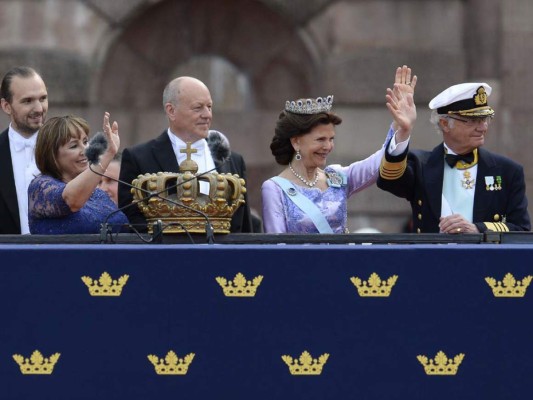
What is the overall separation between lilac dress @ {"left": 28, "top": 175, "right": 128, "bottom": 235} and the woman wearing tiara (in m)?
0.89

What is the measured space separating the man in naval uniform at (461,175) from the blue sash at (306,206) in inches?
13.7

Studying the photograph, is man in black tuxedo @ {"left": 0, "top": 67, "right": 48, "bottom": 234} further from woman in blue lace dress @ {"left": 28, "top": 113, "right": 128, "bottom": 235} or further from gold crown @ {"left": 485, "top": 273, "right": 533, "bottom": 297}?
gold crown @ {"left": 485, "top": 273, "right": 533, "bottom": 297}

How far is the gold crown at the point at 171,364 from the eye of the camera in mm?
5980

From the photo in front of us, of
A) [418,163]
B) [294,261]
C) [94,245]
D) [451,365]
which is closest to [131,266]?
[94,245]

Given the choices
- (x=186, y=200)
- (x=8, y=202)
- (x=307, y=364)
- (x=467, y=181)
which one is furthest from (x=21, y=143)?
(x=307, y=364)

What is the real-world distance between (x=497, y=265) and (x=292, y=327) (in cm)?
84

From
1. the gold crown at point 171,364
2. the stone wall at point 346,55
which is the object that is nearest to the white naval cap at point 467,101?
the gold crown at point 171,364

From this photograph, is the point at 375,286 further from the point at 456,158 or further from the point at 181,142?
the point at 181,142

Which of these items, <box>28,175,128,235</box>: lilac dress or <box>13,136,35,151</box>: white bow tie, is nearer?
<box>28,175,128,235</box>: lilac dress

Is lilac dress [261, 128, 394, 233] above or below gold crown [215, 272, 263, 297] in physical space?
above

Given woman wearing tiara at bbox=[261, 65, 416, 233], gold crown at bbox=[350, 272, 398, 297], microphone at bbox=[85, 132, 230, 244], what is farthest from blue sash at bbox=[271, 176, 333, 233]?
gold crown at bbox=[350, 272, 398, 297]

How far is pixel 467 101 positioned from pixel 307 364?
6.48 ft

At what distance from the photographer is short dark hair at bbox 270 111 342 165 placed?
7.36 metres

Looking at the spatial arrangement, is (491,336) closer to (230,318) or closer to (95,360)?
(230,318)
